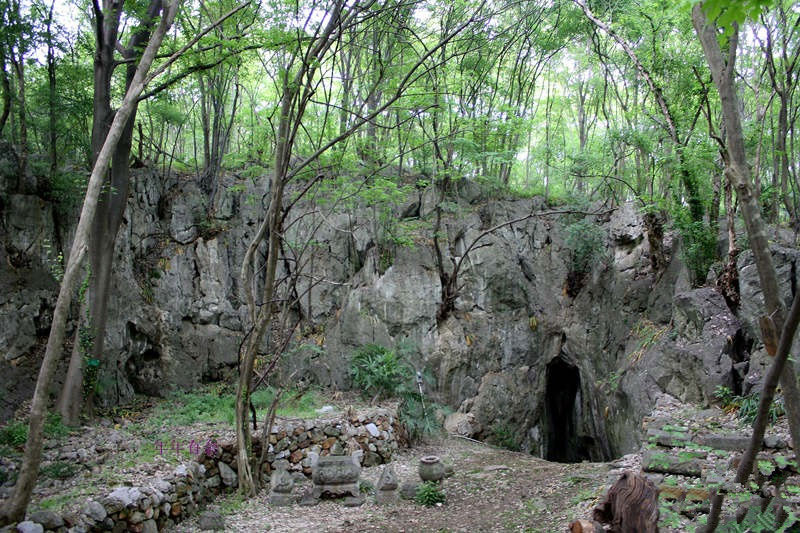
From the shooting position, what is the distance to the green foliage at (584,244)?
40.0 feet

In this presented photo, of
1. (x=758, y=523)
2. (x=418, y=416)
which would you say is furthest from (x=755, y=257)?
(x=418, y=416)

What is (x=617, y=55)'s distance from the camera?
12.4m

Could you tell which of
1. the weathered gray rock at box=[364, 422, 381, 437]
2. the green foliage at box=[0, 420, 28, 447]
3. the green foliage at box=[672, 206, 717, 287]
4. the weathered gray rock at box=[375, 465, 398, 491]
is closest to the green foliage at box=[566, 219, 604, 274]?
the green foliage at box=[672, 206, 717, 287]

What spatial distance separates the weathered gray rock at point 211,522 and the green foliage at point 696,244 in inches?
328

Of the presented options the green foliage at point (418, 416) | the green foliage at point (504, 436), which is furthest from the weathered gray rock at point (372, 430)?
the green foliage at point (504, 436)

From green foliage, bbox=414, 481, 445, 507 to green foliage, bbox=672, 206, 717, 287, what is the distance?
19.4ft

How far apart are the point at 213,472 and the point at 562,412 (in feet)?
30.1

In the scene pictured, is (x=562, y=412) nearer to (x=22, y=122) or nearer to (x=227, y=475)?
(x=227, y=475)

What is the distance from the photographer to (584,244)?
12.4 metres

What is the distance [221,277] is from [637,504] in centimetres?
1031

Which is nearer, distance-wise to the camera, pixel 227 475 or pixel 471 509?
pixel 471 509

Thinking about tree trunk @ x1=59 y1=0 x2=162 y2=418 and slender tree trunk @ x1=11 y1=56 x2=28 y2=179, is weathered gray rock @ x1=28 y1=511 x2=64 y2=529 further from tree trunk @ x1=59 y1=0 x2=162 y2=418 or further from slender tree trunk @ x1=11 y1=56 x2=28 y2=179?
slender tree trunk @ x1=11 y1=56 x2=28 y2=179

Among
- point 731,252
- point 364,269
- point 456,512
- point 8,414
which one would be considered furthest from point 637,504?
point 364,269

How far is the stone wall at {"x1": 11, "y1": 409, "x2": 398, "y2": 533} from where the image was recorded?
4.73 metres
